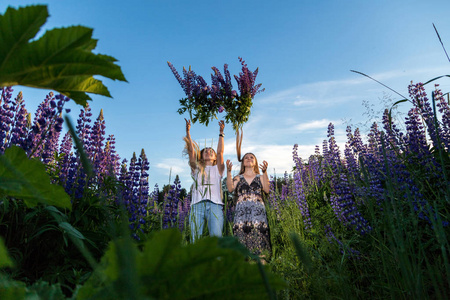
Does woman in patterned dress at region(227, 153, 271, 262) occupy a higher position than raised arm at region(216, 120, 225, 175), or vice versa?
raised arm at region(216, 120, 225, 175)

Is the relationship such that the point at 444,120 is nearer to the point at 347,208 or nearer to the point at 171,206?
the point at 347,208

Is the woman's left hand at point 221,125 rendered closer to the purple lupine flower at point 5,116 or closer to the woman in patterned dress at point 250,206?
the woman in patterned dress at point 250,206

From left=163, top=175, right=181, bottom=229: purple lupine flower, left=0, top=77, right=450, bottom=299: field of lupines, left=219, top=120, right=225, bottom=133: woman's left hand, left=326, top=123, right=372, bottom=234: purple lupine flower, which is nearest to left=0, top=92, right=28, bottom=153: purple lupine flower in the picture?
left=0, top=77, right=450, bottom=299: field of lupines

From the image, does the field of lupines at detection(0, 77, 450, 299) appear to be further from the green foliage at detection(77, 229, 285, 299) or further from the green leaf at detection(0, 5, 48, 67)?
the green leaf at detection(0, 5, 48, 67)

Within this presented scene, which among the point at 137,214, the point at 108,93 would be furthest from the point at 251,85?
the point at 108,93

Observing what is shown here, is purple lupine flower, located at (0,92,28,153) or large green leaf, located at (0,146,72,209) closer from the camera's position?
large green leaf, located at (0,146,72,209)

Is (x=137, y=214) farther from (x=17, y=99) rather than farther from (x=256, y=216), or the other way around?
(x=256, y=216)

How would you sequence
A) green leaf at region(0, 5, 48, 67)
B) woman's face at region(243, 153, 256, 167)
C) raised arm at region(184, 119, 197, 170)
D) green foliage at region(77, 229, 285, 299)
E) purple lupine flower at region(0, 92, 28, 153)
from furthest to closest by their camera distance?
woman's face at region(243, 153, 256, 167) → raised arm at region(184, 119, 197, 170) → purple lupine flower at region(0, 92, 28, 153) → green leaf at region(0, 5, 48, 67) → green foliage at region(77, 229, 285, 299)

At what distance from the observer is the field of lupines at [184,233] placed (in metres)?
0.36

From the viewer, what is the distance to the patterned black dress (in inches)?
237

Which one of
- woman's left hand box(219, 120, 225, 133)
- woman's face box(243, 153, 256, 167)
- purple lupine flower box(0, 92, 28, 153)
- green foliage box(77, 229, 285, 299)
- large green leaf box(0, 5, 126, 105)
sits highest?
woman's left hand box(219, 120, 225, 133)

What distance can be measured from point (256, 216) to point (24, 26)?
19.8 feet

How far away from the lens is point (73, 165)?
3.22 meters

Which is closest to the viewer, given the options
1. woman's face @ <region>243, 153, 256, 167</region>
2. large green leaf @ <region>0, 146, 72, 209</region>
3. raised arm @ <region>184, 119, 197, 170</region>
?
large green leaf @ <region>0, 146, 72, 209</region>
